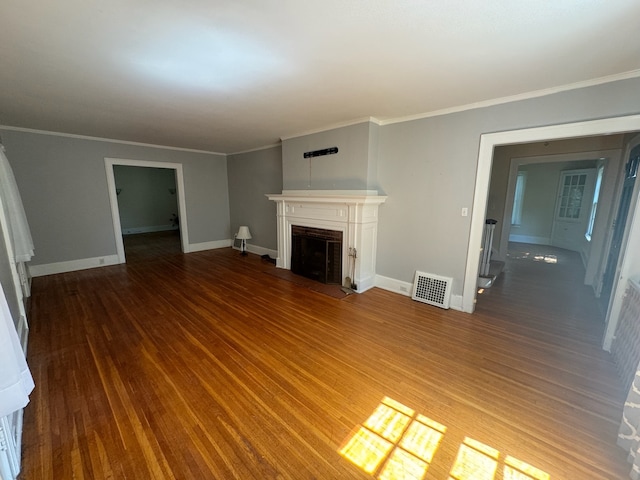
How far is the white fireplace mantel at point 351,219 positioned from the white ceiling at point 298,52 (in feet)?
3.86

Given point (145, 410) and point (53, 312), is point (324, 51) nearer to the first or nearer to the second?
point (145, 410)

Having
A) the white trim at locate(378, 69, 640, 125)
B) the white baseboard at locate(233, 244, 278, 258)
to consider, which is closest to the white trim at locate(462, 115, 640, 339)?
the white trim at locate(378, 69, 640, 125)

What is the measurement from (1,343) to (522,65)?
3596 millimetres

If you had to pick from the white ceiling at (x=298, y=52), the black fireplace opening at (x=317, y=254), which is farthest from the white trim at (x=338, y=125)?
the black fireplace opening at (x=317, y=254)

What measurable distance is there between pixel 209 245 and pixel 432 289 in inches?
215

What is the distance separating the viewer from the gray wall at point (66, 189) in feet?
13.6

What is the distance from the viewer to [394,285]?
3801mm

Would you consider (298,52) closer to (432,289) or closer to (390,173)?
(390,173)

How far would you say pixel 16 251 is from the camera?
304 cm

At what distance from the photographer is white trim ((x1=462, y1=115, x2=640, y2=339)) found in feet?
7.27

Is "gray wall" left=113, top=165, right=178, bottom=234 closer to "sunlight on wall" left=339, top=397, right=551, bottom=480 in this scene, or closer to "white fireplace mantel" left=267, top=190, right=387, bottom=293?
"white fireplace mantel" left=267, top=190, right=387, bottom=293

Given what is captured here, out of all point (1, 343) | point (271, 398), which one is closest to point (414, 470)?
point (271, 398)

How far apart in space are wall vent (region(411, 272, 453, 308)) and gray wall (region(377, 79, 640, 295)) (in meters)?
0.09

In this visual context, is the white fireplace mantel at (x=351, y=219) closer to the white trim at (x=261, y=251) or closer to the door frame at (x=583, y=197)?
the white trim at (x=261, y=251)
